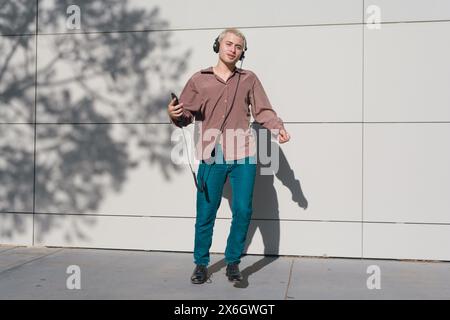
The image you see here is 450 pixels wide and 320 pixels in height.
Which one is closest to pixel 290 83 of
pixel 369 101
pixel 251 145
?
pixel 369 101

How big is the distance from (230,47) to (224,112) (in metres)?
0.48

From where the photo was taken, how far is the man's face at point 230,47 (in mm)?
4145

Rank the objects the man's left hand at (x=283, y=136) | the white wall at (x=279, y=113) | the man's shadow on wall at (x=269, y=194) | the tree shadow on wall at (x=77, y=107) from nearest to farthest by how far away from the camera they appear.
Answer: the man's left hand at (x=283, y=136) < the white wall at (x=279, y=113) < the man's shadow on wall at (x=269, y=194) < the tree shadow on wall at (x=77, y=107)

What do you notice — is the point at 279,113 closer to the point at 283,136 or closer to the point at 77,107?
the point at 283,136

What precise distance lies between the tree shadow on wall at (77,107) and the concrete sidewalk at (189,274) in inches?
22.2

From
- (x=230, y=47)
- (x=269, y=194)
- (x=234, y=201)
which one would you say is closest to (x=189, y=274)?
(x=234, y=201)

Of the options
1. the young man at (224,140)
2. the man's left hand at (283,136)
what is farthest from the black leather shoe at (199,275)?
the man's left hand at (283,136)

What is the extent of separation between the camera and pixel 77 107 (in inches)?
218

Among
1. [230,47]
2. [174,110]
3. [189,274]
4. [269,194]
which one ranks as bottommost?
[189,274]

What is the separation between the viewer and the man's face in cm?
414

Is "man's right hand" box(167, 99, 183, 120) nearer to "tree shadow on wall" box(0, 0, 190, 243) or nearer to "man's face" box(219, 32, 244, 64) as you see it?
"man's face" box(219, 32, 244, 64)

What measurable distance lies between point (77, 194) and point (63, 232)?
16.3 inches

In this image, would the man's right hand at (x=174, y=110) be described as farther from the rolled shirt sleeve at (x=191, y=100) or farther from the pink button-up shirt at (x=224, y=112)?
the rolled shirt sleeve at (x=191, y=100)

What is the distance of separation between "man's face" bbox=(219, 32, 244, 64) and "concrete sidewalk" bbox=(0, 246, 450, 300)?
5.56 ft
